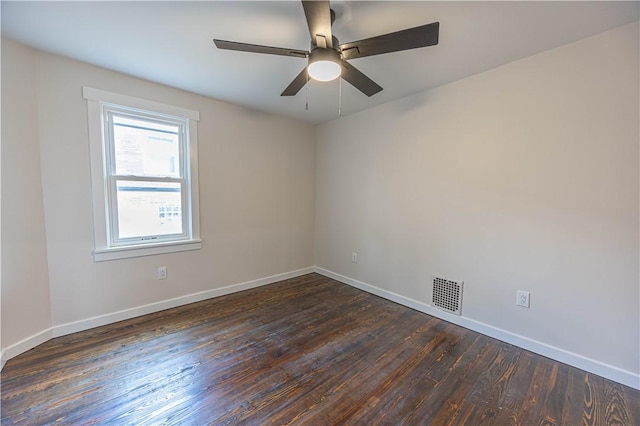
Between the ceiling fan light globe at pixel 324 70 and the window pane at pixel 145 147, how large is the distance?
77.7 inches

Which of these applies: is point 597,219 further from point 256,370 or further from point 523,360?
point 256,370

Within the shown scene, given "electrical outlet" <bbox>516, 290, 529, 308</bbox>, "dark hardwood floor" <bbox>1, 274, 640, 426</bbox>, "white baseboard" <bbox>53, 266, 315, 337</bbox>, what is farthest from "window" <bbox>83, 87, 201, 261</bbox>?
"electrical outlet" <bbox>516, 290, 529, 308</bbox>

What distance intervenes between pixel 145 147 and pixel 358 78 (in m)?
2.26


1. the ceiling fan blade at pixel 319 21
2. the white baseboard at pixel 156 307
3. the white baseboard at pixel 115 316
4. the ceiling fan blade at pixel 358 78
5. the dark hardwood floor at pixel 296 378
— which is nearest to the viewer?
the ceiling fan blade at pixel 319 21

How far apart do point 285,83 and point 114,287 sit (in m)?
2.61

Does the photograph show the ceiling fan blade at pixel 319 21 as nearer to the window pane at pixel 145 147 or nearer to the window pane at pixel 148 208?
the window pane at pixel 145 147

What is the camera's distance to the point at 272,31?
181 cm

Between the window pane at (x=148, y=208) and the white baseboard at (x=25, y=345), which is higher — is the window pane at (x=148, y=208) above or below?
above

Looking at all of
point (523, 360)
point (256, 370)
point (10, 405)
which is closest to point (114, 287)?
point (10, 405)

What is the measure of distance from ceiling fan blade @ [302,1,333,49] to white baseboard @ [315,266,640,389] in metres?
2.66

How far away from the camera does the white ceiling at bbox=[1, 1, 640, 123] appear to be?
158cm

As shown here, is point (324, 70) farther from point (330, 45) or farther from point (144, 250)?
point (144, 250)

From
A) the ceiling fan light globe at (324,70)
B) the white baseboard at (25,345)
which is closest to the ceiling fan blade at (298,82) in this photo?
the ceiling fan light globe at (324,70)

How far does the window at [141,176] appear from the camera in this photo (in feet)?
7.88
